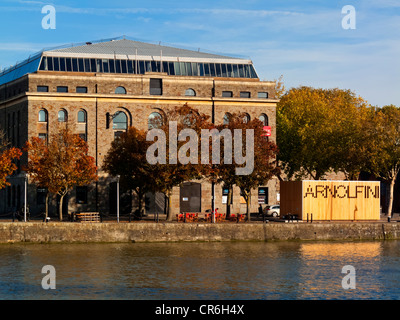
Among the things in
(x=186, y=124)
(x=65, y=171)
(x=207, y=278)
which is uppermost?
(x=186, y=124)

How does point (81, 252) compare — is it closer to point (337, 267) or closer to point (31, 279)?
point (31, 279)

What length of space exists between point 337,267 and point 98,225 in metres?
19.1

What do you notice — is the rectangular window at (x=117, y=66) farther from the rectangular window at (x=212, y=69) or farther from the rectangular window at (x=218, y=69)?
the rectangular window at (x=218, y=69)

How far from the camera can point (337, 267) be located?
44.9 meters

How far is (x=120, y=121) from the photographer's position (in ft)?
241

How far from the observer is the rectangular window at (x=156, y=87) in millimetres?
74438

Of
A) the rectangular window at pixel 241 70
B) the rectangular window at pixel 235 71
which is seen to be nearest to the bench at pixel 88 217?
the rectangular window at pixel 235 71

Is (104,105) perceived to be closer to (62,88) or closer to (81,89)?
(81,89)

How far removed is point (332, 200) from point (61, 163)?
2306 cm

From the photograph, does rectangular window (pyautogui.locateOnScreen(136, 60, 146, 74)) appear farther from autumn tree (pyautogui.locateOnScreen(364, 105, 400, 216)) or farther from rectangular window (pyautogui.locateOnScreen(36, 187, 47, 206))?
autumn tree (pyautogui.locateOnScreen(364, 105, 400, 216))

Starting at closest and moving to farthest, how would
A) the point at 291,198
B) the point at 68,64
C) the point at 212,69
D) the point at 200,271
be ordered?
the point at 200,271
the point at 291,198
the point at 68,64
the point at 212,69

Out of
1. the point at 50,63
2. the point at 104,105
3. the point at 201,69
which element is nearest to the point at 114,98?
the point at 104,105

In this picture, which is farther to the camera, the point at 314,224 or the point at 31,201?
the point at 31,201

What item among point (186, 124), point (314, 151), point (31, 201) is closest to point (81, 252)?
point (186, 124)
